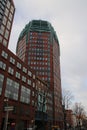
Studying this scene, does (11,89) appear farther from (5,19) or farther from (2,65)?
(5,19)

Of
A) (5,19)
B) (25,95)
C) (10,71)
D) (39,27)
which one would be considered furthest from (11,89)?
(39,27)

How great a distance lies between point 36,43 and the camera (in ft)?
432

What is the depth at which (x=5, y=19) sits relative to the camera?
76500mm

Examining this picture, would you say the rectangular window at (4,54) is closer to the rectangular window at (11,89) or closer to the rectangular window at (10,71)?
the rectangular window at (10,71)

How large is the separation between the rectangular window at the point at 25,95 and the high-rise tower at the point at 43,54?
4512cm

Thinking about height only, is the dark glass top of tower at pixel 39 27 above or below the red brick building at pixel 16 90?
above

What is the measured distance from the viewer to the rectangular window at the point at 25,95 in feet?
203

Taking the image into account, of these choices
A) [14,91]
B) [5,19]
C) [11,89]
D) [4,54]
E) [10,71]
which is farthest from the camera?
[5,19]

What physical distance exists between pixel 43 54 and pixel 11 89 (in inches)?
2972

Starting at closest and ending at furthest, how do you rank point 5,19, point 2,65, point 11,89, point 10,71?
1. point 2,65
2. point 11,89
3. point 10,71
4. point 5,19

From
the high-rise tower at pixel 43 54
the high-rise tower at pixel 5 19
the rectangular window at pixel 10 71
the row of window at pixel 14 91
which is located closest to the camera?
the row of window at pixel 14 91

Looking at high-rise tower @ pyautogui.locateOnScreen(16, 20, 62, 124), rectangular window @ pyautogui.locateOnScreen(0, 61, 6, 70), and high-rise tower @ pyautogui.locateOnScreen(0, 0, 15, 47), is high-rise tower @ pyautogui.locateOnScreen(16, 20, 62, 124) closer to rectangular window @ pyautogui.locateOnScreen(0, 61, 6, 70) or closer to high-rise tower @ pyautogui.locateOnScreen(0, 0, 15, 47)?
high-rise tower @ pyautogui.locateOnScreen(0, 0, 15, 47)

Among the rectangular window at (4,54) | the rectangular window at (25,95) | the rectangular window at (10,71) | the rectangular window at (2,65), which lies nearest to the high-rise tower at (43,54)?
the rectangular window at (25,95)

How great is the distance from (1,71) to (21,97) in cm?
1538
